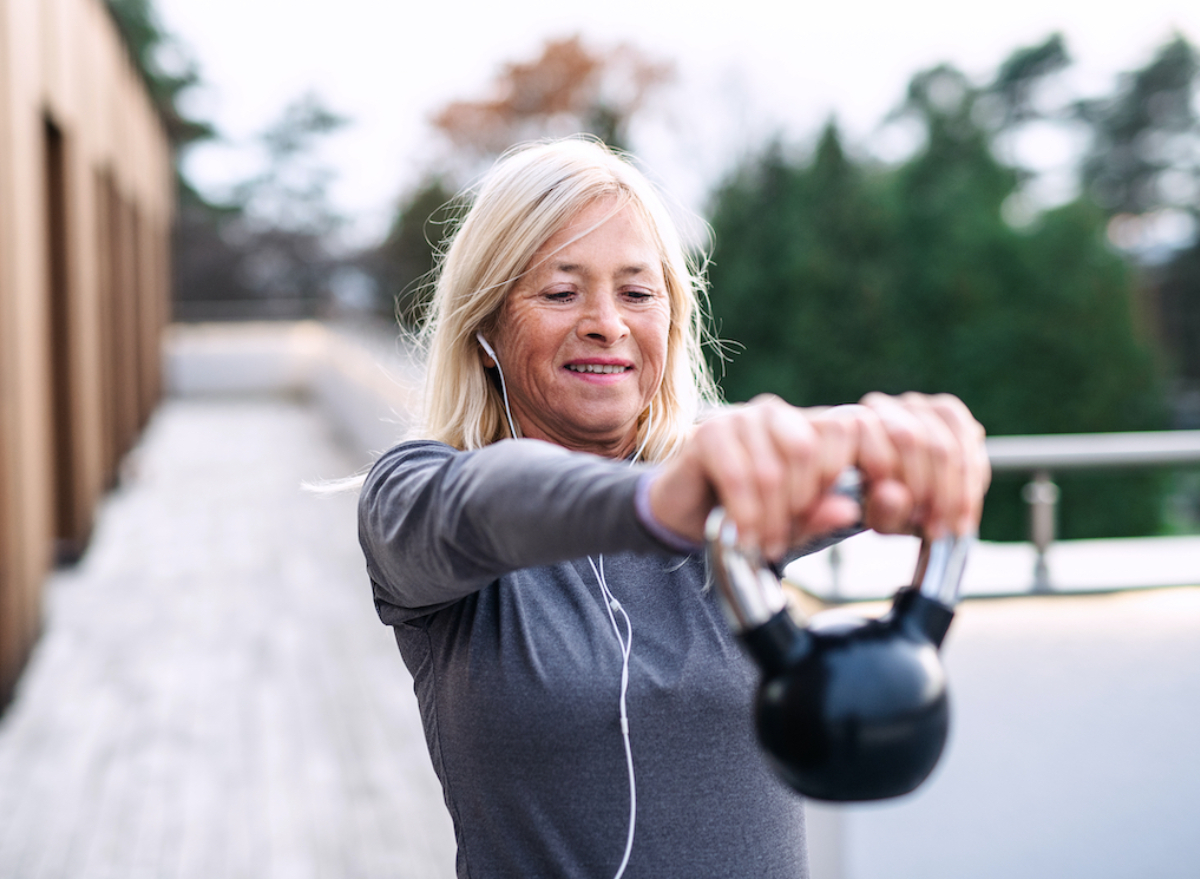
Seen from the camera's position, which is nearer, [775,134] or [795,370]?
[795,370]

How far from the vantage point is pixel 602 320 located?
1131 millimetres

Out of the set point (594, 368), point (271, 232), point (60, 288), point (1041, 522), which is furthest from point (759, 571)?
point (271, 232)

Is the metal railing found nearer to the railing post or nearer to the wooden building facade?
the railing post

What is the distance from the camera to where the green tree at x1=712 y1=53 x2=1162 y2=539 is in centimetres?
1908

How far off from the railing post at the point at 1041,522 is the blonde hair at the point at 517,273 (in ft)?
5.32

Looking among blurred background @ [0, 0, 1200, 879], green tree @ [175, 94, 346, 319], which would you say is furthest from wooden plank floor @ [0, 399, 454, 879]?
green tree @ [175, 94, 346, 319]

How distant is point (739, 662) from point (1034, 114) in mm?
33451

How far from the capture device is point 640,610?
1.10m

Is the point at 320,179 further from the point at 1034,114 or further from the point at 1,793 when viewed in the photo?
the point at 1,793

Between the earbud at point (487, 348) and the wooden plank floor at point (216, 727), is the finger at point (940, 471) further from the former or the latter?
the wooden plank floor at point (216, 727)

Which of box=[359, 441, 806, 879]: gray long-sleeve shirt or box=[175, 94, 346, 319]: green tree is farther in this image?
box=[175, 94, 346, 319]: green tree

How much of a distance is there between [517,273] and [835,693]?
2.28 feet

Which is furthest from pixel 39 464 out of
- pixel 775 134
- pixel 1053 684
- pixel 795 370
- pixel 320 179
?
pixel 320 179

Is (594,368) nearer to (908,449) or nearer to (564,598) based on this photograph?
(564,598)
